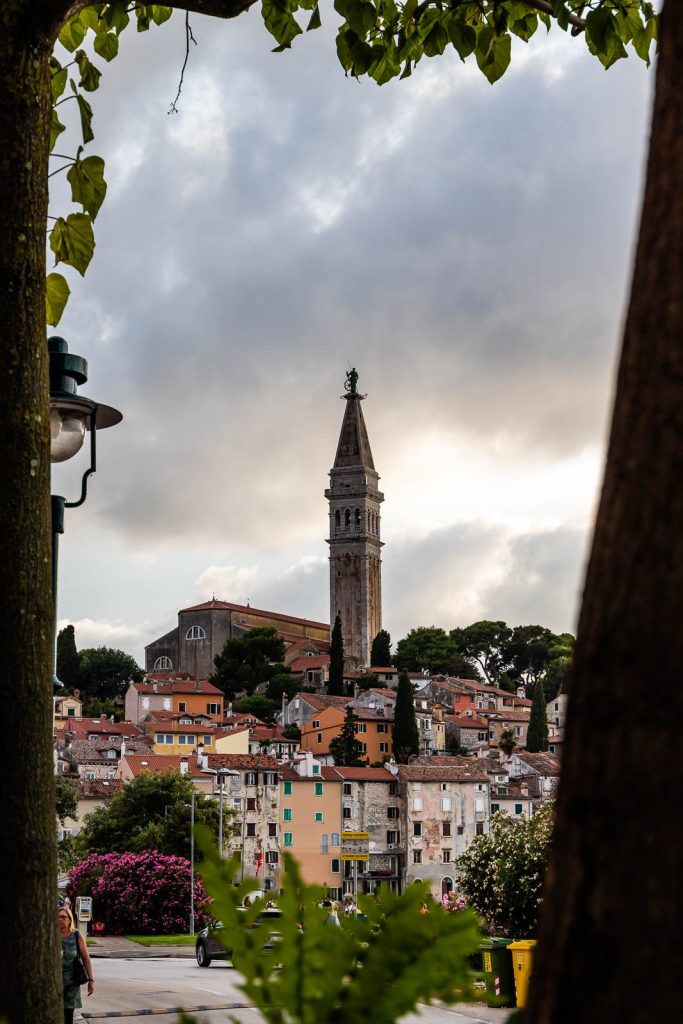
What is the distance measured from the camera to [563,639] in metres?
148

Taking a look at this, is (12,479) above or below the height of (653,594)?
above

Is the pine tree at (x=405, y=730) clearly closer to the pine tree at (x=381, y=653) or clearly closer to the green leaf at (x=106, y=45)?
the pine tree at (x=381, y=653)

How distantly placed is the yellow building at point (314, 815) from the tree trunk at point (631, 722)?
248ft

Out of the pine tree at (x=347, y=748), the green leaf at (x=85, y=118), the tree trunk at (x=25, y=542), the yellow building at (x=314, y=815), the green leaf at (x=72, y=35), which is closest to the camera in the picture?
the tree trunk at (x=25, y=542)

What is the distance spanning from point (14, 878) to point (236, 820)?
7110cm

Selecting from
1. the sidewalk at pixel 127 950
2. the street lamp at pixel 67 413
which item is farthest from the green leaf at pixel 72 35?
the sidewalk at pixel 127 950

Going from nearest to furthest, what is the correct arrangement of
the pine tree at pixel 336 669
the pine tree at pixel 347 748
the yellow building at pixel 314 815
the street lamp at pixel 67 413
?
the street lamp at pixel 67 413 → the yellow building at pixel 314 815 → the pine tree at pixel 347 748 → the pine tree at pixel 336 669

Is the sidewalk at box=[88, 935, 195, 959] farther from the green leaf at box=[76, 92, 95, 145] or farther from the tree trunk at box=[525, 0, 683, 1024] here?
the tree trunk at box=[525, 0, 683, 1024]

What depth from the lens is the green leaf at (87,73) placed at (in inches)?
210

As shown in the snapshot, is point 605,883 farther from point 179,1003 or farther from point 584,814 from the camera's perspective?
point 179,1003

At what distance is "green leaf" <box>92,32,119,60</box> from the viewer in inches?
222

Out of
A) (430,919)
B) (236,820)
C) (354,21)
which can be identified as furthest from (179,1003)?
(236,820)

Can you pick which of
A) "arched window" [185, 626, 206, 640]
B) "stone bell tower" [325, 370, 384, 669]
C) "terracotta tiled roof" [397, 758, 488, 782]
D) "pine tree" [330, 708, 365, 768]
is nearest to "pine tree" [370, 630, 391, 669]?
"stone bell tower" [325, 370, 384, 669]

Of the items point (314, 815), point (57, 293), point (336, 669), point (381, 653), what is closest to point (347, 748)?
point (314, 815)
